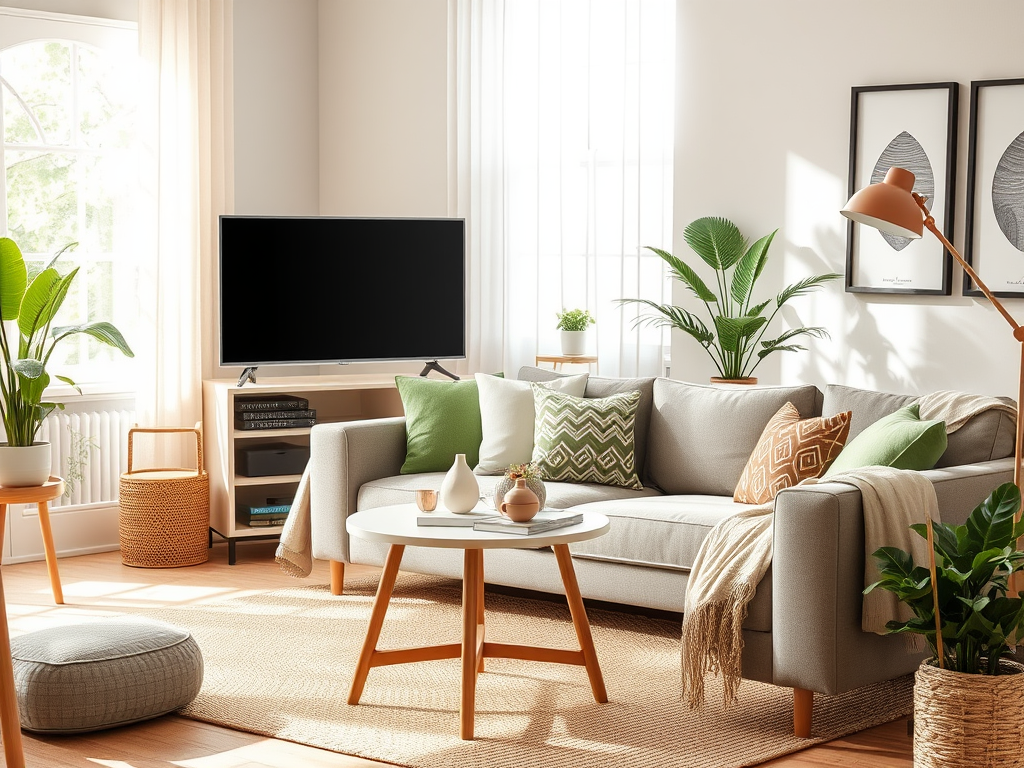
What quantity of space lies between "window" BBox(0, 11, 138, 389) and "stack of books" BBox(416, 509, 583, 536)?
2968mm

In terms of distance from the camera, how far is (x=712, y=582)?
3596 millimetres

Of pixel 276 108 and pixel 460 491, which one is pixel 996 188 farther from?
pixel 276 108

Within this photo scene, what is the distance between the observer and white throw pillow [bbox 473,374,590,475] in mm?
5055

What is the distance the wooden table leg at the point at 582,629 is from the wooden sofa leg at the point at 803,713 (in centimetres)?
55

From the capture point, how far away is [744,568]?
356cm

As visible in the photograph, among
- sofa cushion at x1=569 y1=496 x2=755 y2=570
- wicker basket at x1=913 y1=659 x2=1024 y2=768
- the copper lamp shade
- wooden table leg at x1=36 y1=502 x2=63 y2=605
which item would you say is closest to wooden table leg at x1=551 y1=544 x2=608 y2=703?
sofa cushion at x1=569 y1=496 x2=755 y2=570

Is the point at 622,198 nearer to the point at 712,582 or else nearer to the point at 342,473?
the point at 342,473

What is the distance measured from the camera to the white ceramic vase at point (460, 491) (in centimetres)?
370

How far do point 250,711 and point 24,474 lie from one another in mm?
1578

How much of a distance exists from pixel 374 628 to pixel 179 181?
3.16 metres

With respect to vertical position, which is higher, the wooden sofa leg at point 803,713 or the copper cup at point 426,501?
the copper cup at point 426,501

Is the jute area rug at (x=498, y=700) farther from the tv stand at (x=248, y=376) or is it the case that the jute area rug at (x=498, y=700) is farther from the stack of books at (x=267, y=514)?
the tv stand at (x=248, y=376)

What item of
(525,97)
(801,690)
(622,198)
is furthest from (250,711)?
(525,97)

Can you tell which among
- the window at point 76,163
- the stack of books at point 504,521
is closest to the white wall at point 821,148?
the stack of books at point 504,521
